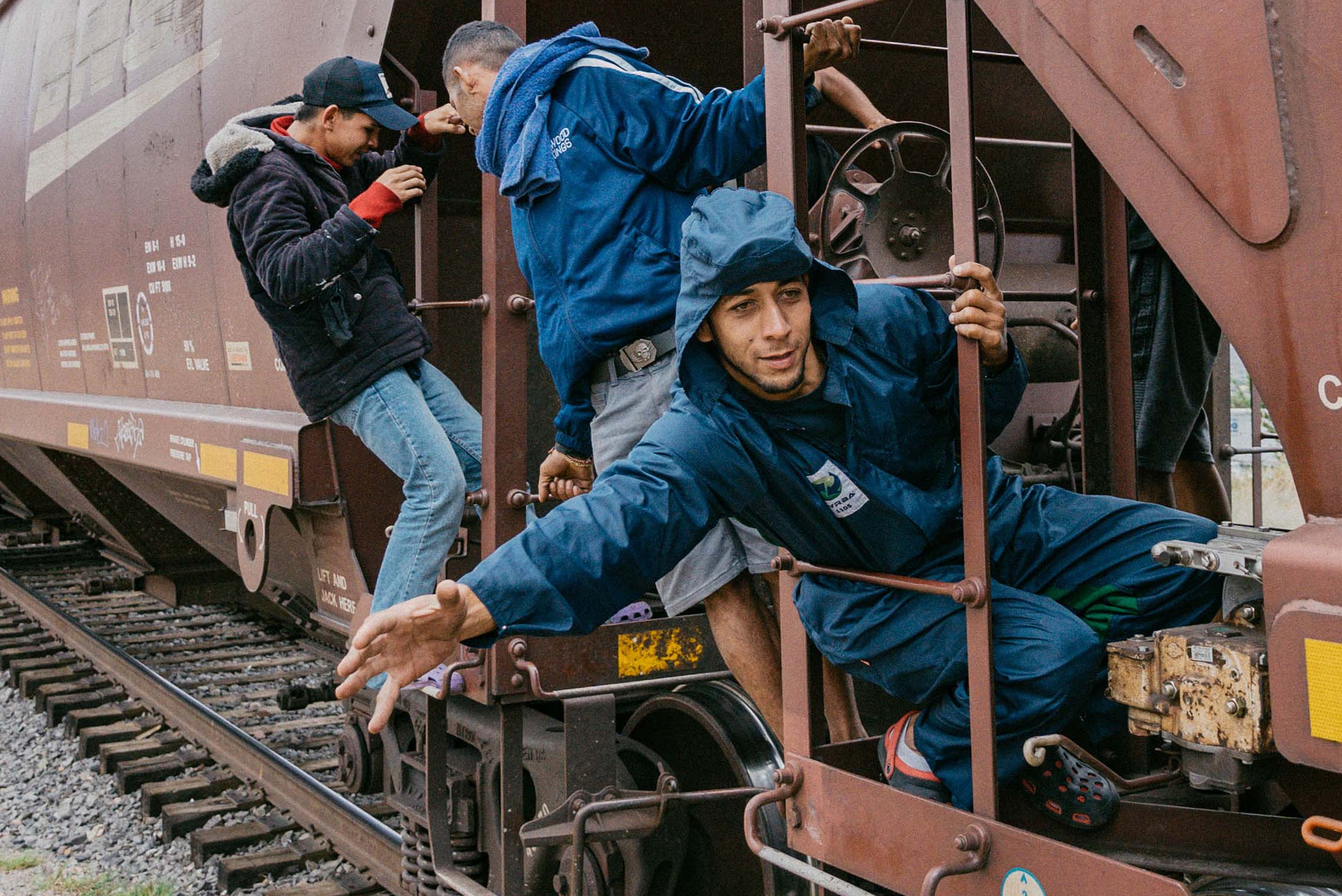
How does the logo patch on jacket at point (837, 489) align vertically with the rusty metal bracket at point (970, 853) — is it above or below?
above

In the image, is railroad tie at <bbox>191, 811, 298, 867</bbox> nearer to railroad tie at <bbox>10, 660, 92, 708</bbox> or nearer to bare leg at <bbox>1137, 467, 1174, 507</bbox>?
railroad tie at <bbox>10, 660, 92, 708</bbox>

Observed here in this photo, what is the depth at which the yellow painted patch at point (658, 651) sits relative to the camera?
344 centimetres

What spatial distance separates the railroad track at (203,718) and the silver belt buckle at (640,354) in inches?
81.9

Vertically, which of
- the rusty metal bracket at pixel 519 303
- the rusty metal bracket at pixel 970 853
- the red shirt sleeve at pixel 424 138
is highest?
the red shirt sleeve at pixel 424 138

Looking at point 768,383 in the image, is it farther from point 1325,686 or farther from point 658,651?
point 658,651

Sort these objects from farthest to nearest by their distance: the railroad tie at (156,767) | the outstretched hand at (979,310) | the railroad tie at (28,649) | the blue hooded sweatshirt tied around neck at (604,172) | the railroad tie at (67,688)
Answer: the railroad tie at (28,649), the railroad tie at (67,688), the railroad tie at (156,767), the blue hooded sweatshirt tied around neck at (604,172), the outstretched hand at (979,310)

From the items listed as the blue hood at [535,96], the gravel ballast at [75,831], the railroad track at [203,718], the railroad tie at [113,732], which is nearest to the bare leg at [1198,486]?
the blue hood at [535,96]

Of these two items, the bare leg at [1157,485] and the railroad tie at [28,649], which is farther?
the railroad tie at [28,649]

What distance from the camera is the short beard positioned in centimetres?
220

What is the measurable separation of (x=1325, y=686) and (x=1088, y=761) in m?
0.59

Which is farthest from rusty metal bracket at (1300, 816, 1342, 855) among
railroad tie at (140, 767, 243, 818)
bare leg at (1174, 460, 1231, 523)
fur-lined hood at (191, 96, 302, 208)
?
railroad tie at (140, 767, 243, 818)

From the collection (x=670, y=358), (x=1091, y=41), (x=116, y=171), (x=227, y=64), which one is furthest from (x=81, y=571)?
(x=1091, y=41)

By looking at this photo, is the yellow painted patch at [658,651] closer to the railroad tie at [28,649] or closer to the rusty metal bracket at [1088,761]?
the rusty metal bracket at [1088,761]

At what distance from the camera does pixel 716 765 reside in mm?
3678
